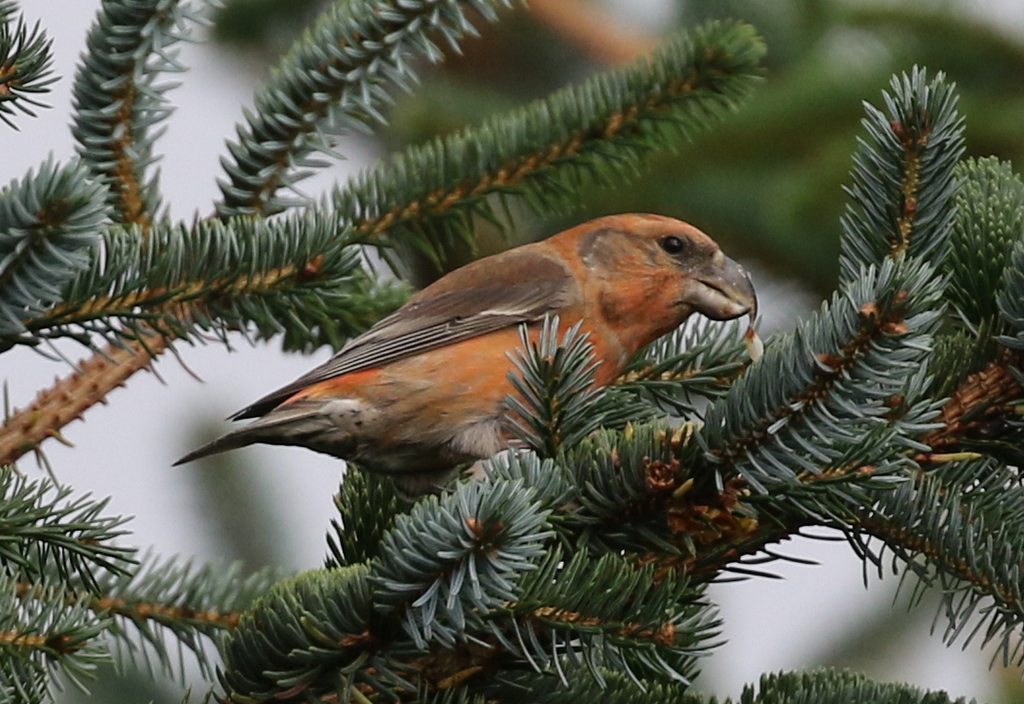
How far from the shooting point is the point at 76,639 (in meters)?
1.79

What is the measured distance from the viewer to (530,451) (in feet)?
7.13

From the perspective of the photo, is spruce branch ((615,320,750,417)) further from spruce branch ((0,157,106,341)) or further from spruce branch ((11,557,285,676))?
spruce branch ((0,157,106,341))

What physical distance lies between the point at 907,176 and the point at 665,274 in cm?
179

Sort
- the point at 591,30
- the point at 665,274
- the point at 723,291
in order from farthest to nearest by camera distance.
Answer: the point at 591,30 → the point at 665,274 → the point at 723,291

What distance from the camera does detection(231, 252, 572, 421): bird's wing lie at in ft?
11.9

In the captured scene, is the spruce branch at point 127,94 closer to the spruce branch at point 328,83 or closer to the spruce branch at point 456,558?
the spruce branch at point 328,83

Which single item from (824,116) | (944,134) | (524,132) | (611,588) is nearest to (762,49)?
(524,132)

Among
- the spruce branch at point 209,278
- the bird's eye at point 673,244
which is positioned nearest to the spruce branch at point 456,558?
the spruce branch at point 209,278

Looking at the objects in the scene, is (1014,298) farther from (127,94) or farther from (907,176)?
(127,94)

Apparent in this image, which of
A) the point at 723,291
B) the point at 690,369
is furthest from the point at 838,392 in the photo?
the point at 723,291

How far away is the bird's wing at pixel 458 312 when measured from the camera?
3.64 m

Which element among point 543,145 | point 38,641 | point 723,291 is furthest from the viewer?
point 723,291

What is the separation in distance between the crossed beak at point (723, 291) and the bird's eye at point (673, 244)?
13 centimetres

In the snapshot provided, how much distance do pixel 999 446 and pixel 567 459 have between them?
733mm
